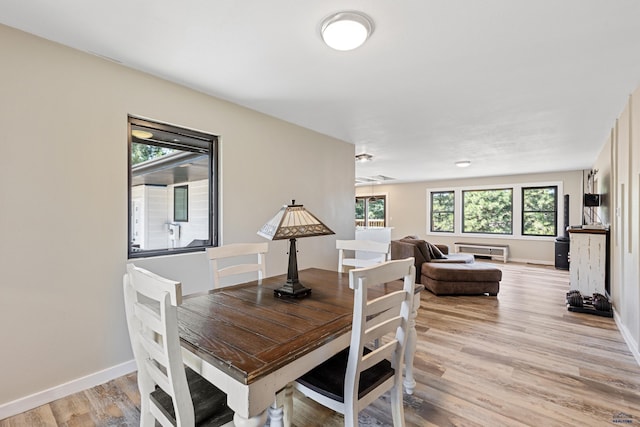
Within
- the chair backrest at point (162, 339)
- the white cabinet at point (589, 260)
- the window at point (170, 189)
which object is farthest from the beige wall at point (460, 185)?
the chair backrest at point (162, 339)

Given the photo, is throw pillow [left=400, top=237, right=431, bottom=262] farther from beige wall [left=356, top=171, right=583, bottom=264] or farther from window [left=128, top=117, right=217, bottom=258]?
beige wall [left=356, top=171, right=583, bottom=264]

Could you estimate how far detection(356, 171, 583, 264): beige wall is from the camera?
7168mm

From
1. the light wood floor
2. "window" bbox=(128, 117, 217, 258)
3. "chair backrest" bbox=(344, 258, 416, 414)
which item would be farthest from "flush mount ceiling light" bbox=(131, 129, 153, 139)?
"chair backrest" bbox=(344, 258, 416, 414)

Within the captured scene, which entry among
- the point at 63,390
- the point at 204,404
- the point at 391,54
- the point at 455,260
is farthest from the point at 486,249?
the point at 63,390

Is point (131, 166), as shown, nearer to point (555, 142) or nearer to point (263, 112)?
point (263, 112)

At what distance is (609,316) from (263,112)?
15.3 ft

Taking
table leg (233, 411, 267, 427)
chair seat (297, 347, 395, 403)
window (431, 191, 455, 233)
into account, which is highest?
window (431, 191, 455, 233)

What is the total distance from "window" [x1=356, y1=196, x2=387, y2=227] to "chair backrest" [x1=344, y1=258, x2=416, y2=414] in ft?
28.0

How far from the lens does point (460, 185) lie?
8.62 metres

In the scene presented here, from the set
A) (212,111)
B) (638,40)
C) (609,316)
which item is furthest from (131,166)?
(609,316)

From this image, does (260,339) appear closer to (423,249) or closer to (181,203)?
(181,203)

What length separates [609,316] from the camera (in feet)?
11.5

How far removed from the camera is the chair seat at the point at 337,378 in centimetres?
133

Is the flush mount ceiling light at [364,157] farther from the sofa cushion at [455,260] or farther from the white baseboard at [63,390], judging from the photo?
the white baseboard at [63,390]
